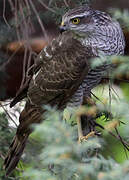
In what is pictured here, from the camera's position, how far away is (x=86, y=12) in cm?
237

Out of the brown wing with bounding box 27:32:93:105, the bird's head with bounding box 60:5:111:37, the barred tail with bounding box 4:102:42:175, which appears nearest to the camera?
the bird's head with bounding box 60:5:111:37

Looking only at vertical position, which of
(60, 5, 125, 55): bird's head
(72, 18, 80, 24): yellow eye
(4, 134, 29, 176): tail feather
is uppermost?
(72, 18, 80, 24): yellow eye

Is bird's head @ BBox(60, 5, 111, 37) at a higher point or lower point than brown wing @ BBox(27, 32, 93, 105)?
higher

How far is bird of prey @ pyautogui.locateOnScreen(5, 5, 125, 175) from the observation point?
94.0 inches

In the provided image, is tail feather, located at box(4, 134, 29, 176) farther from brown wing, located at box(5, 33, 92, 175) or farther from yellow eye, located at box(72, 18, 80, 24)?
yellow eye, located at box(72, 18, 80, 24)

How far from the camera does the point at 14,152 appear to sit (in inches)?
103

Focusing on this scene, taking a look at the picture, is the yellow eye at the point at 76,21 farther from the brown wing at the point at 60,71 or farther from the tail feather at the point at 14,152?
the tail feather at the point at 14,152

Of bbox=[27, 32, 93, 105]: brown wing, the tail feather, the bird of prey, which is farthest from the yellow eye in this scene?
the tail feather

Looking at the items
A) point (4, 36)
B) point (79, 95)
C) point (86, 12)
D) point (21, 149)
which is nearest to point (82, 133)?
point (79, 95)

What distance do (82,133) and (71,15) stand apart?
0.92m

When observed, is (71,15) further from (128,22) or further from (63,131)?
(63,131)

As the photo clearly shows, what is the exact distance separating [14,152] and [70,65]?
30.7 inches

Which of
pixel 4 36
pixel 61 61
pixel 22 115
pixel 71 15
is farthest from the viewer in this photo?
pixel 4 36

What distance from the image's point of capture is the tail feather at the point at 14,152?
2.54m
